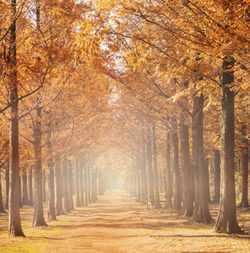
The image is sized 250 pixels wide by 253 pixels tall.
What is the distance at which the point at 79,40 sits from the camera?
27.9ft

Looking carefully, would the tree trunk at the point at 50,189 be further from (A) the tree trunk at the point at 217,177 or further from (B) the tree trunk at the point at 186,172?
(A) the tree trunk at the point at 217,177

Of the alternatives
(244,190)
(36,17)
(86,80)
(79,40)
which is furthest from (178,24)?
(244,190)

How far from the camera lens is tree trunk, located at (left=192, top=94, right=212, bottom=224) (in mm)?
15305

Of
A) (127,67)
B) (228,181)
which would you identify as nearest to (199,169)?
(228,181)

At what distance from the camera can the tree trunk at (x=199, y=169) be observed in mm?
15305

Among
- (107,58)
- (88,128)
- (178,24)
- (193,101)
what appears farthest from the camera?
(88,128)

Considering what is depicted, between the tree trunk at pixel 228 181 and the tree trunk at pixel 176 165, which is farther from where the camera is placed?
the tree trunk at pixel 176 165

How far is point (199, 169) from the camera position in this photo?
15805mm

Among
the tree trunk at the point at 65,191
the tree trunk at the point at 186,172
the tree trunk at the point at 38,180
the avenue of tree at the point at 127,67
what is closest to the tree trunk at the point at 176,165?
the avenue of tree at the point at 127,67

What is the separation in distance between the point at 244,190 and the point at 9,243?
55.8 feet

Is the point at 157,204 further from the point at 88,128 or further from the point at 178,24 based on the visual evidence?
the point at 178,24

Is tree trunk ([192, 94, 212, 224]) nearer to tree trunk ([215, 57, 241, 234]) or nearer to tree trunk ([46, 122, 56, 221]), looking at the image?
tree trunk ([215, 57, 241, 234])

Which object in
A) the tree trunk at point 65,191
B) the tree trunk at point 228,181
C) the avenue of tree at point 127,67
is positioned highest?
the avenue of tree at point 127,67

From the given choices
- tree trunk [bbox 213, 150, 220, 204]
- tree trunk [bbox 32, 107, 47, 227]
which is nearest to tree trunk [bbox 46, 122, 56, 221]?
tree trunk [bbox 32, 107, 47, 227]
